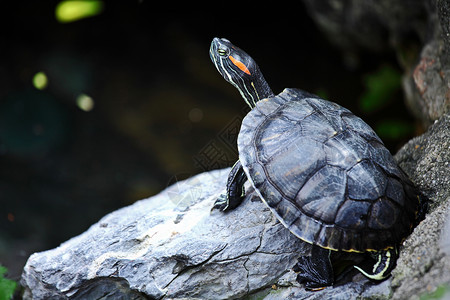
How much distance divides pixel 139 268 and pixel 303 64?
14.0 ft

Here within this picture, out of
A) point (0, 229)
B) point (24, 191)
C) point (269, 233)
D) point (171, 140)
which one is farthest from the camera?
point (171, 140)

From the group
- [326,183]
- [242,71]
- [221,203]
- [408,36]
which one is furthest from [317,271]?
[408,36]

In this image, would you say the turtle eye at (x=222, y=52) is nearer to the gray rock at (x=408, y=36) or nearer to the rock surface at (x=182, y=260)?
the rock surface at (x=182, y=260)

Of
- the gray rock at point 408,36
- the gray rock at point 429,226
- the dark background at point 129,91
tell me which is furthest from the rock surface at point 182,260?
the dark background at point 129,91

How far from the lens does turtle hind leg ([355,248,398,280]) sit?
8.00 ft

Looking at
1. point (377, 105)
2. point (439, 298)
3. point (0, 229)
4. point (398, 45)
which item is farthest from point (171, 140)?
point (439, 298)

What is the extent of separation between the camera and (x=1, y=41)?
242 inches

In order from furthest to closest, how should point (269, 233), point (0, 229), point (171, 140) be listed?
1. point (171, 140)
2. point (0, 229)
3. point (269, 233)

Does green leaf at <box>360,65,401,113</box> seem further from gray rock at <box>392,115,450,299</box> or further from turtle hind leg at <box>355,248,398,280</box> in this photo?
turtle hind leg at <box>355,248,398,280</box>

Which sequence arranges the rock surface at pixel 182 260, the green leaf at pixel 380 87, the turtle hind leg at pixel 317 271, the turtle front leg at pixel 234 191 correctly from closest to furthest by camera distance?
the turtle hind leg at pixel 317 271, the rock surface at pixel 182 260, the turtle front leg at pixel 234 191, the green leaf at pixel 380 87

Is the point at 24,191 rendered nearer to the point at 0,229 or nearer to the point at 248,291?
the point at 0,229

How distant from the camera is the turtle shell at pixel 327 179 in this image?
2.46 meters

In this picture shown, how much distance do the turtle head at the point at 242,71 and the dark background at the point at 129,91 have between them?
204cm

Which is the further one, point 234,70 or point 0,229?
point 0,229
